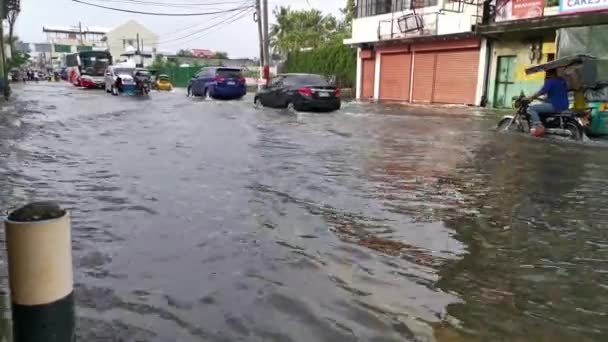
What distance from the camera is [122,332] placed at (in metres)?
3.15

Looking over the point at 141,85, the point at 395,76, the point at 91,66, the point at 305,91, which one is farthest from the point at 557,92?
the point at 91,66

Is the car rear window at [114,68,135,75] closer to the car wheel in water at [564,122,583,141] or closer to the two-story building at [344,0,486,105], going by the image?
the two-story building at [344,0,486,105]

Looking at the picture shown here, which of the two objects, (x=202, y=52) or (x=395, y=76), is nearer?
(x=395, y=76)

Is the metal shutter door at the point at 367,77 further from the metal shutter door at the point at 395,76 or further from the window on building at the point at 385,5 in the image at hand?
the window on building at the point at 385,5

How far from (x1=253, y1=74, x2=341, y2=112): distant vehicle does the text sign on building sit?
7836mm

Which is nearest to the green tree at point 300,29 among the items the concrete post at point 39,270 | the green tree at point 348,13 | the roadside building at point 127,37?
the green tree at point 348,13

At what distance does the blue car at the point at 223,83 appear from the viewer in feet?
85.0

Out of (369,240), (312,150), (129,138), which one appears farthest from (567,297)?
(129,138)

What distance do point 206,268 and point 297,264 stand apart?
0.70m

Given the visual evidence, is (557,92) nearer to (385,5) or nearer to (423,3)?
(423,3)

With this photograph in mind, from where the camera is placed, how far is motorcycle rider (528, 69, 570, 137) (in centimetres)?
1152

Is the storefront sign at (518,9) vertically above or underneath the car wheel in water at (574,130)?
above

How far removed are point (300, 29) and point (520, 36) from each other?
3510cm

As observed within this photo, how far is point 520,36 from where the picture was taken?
20641mm
